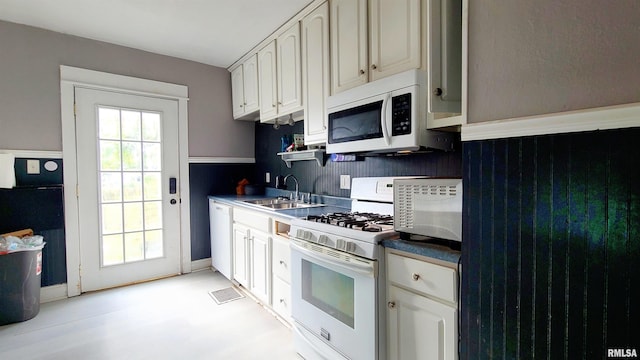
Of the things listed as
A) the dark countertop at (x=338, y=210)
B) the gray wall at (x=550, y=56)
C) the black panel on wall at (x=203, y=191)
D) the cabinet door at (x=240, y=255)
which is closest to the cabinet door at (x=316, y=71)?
the dark countertop at (x=338, y=210)

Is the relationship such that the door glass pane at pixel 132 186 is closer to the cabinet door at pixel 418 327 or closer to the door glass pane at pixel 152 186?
the door glass pane at pixel 152 186

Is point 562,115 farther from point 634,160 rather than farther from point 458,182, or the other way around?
point 458,182

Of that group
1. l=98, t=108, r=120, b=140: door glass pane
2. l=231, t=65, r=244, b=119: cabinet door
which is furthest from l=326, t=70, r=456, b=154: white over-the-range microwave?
l=98, t=108, r=120, b=140: door glass pane

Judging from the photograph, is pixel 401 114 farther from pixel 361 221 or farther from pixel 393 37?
pixel 361 221

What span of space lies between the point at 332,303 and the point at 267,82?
208 centimetres

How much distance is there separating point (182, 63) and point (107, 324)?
264cm

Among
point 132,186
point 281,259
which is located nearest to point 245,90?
point 132,186

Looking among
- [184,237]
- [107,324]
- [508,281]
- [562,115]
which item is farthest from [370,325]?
[184,237]

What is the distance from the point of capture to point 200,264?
11.9 feet

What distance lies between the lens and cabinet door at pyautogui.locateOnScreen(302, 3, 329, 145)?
219cm

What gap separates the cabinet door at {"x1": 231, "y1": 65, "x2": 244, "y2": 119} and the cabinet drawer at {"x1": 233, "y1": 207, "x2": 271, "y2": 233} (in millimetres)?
1275

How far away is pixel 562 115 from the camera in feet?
2.87

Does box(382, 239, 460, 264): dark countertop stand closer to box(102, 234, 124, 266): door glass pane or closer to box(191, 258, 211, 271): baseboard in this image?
box(191, 258, 211, 271): baseboard

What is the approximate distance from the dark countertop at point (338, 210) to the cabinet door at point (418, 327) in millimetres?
195
